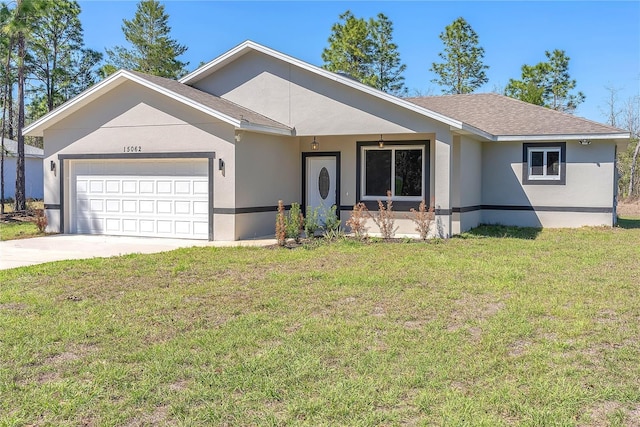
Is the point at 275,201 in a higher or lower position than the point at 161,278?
higher

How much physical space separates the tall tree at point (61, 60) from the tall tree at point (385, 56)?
60.3 ft

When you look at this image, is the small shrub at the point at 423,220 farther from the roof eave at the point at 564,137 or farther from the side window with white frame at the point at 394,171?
the roof eave at the point at 564,137

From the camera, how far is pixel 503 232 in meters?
15.5

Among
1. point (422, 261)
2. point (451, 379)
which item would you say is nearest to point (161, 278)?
point (422, 261)

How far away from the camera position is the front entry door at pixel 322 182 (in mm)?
16359

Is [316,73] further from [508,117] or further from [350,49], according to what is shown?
[350,49]

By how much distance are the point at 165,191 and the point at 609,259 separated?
10.5 m

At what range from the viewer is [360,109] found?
47.8 feet

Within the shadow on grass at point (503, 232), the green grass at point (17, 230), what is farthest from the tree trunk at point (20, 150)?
the shadow on grass at point (503, 232)

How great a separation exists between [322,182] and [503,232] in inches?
212

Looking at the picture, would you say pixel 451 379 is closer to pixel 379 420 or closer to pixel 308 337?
pixel 379 420

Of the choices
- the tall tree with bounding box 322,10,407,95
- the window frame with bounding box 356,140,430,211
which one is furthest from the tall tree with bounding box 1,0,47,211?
the tall tree with bounding box 322,10,407,95

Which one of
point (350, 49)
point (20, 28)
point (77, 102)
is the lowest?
point (77, 102)

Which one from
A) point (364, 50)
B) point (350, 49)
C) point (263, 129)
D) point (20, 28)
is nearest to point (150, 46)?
point (350, 49)
